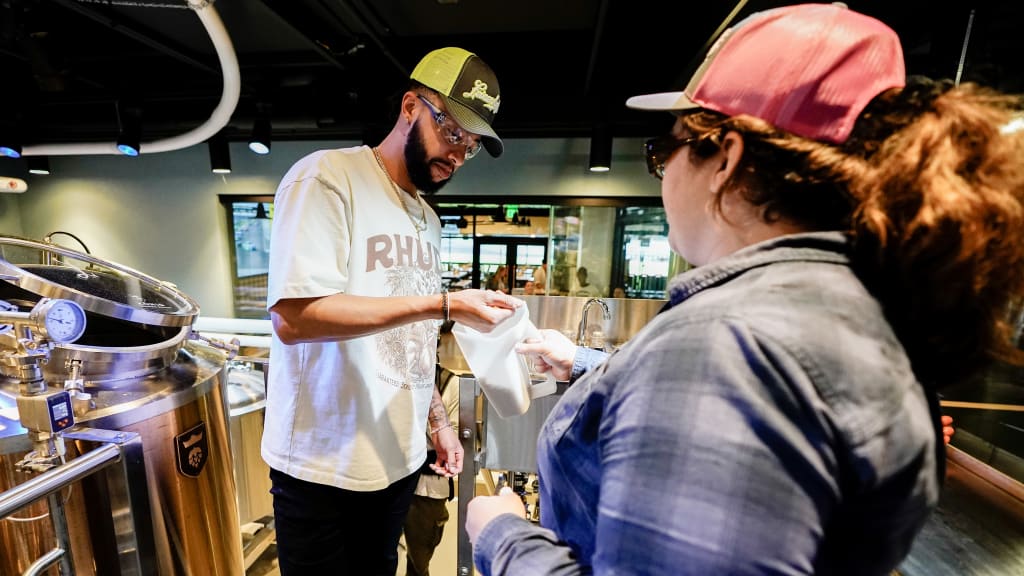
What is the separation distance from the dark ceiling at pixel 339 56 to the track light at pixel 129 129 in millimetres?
97

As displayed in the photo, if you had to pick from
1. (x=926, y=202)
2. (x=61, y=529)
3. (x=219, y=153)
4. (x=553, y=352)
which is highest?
(x=219, y=153)

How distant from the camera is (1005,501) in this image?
5.89 feet

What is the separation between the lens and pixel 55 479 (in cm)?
82

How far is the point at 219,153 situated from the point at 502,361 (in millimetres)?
5426

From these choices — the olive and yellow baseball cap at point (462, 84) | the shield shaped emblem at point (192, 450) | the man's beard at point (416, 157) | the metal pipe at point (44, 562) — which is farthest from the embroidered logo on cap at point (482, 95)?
the metal pipe at point (44, 562)

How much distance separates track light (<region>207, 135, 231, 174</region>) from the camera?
15.8 ft

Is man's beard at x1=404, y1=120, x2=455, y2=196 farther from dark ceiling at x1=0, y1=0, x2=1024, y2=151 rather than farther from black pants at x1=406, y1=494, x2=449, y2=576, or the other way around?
dark ceiling at x1=0, y1=0, x2=1024, y2=151

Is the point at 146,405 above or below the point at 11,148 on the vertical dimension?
below

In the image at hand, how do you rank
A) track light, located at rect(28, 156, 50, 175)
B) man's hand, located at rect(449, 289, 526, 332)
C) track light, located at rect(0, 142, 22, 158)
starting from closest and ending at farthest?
man's hand, located at rect(449, 289, 526, 332)
track light, located at rect(0, 142, 22, 158)
track light, located at rect(28, 156, 50, 175)

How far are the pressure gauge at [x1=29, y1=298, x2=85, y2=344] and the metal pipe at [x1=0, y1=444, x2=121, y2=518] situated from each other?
11.0 inches

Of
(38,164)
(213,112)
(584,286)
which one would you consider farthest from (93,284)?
(38,164)

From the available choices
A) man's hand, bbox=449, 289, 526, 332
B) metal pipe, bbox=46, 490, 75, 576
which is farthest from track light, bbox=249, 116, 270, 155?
man's hand, bbox=449, 289, 526, 332

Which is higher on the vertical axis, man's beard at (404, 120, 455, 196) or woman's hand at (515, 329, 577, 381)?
man's beard at (404, 120, 455, 196)

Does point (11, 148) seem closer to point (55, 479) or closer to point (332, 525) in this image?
point (55, 479)
